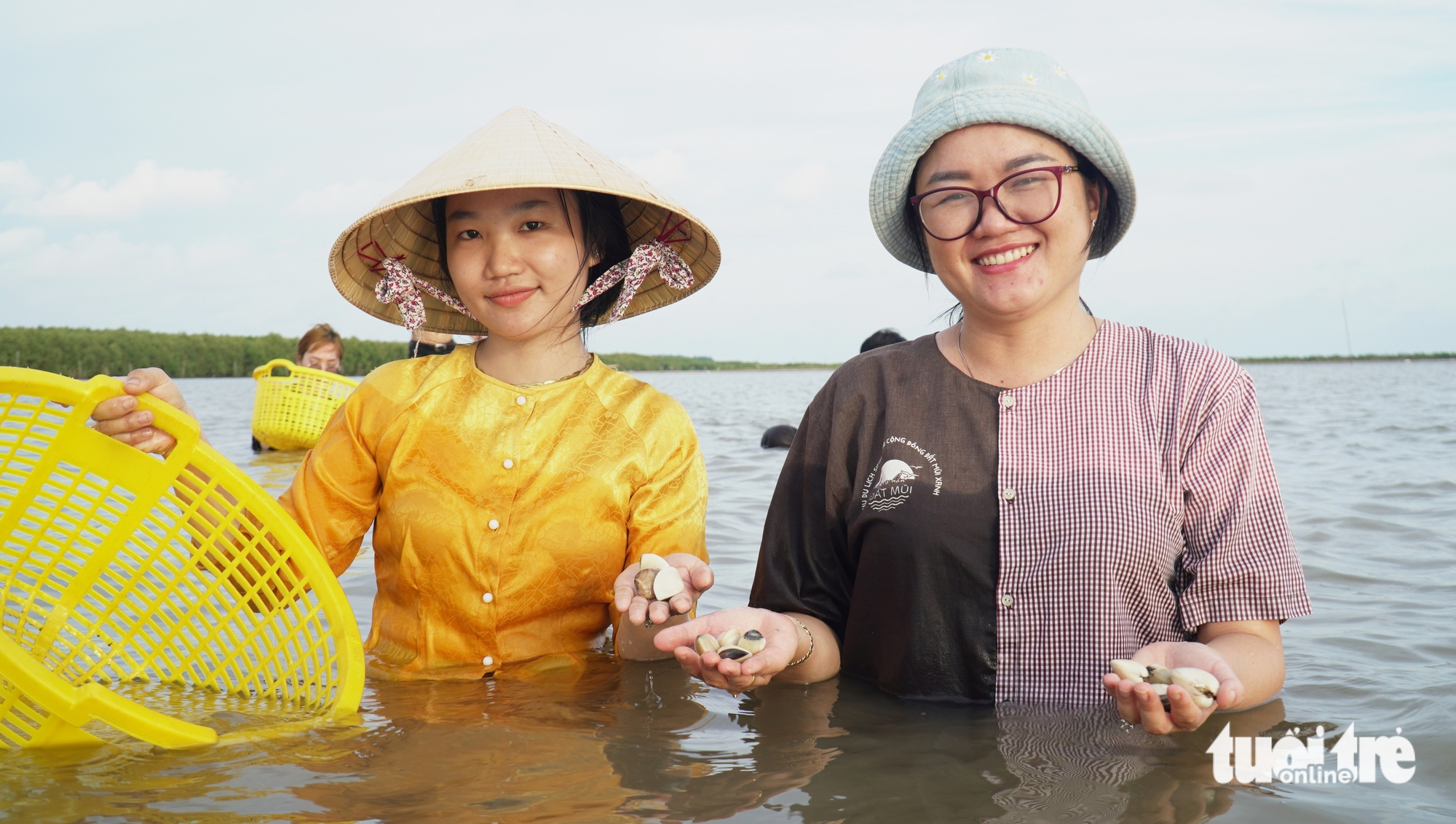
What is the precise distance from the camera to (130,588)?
2.24 m

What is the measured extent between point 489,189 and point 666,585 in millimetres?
1100

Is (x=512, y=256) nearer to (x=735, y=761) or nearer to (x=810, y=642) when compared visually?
(x=810, y=642)

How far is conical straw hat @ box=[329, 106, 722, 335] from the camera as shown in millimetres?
2508

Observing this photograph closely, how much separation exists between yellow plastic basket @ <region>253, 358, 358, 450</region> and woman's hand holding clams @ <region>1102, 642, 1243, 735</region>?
7995 millimetres

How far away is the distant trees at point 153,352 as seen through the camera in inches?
1217

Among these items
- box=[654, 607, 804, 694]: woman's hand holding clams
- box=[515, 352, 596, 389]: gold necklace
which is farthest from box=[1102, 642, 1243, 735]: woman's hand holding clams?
box=[515, 352, 596, 389]: gold necklace

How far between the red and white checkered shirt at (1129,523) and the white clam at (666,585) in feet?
2.47

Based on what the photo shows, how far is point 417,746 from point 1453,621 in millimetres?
3601

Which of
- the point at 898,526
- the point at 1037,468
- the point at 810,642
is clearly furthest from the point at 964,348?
the point at 810,642

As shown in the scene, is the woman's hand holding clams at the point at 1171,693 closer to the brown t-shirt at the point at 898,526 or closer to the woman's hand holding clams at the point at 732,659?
the brown t-shirt at the point at 898,526

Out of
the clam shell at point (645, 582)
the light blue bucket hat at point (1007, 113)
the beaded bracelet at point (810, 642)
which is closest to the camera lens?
the clam shell at point (645, 582)

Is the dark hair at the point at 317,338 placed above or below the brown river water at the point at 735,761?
above

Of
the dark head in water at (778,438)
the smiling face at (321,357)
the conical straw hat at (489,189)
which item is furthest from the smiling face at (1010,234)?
the smiling face at (321,357)

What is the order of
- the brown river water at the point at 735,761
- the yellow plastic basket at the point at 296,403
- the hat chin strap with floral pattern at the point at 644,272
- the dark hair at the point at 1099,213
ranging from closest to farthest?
the brown river water at the point at 735,761 < the dark hair at the point at 1099,213 < the hat chin strap with floral pattern at the point at 644,272 < the yellow plastic basket at the point at 296,403
